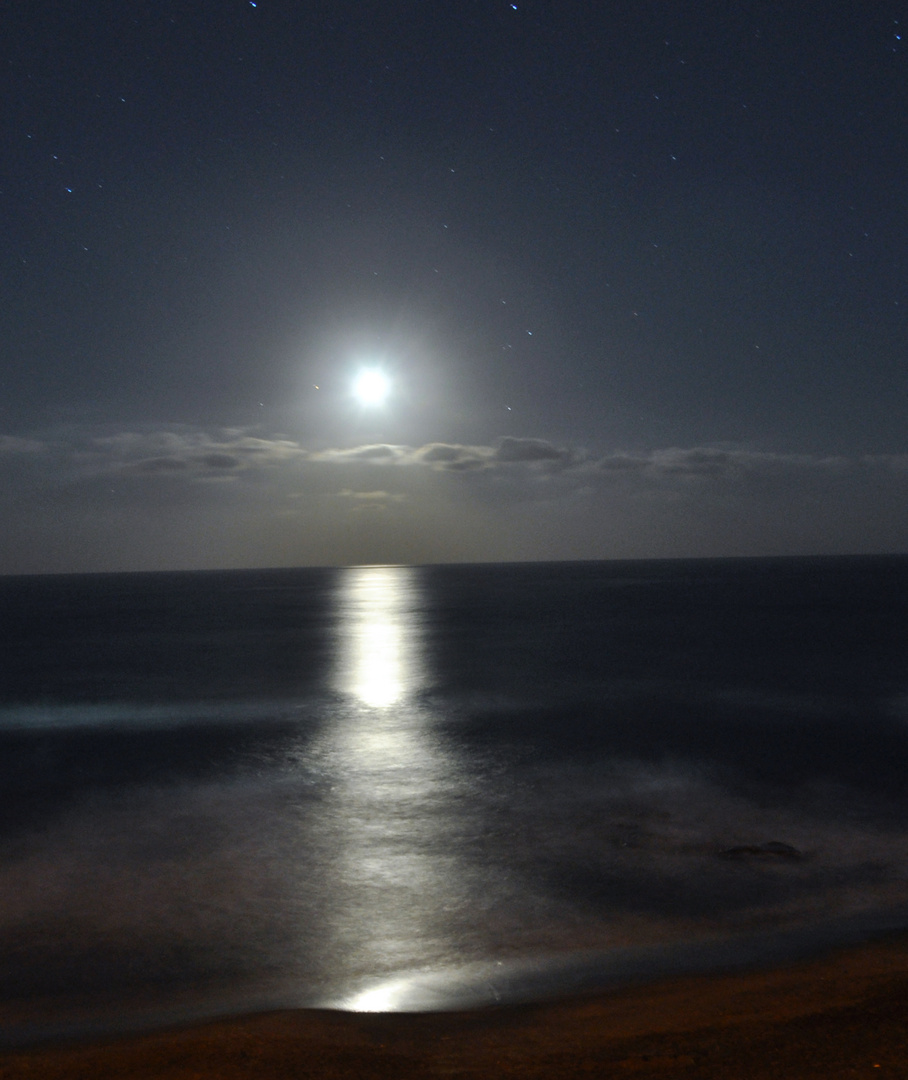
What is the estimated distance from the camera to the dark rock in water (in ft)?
58.6

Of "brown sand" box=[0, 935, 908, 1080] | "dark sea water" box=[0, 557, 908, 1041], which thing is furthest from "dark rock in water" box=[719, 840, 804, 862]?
"brown sand" box=[0, 935, 908, 1080]

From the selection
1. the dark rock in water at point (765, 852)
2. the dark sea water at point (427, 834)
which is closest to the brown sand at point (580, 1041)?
the dark sea water at point (427, 834)

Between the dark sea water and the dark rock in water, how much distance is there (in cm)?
7

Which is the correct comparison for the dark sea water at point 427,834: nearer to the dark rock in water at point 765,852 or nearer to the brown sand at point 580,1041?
the dark rock in water at point 765,852

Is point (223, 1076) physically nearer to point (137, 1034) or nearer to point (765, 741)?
point (137, 1034)

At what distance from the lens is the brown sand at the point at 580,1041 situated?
29.6 feet

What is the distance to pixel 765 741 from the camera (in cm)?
3272

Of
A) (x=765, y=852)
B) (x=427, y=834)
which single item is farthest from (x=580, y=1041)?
(x=427, y=834)

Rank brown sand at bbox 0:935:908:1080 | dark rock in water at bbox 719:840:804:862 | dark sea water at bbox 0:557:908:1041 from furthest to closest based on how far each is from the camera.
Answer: dark rock in water at bbox 719:840:804:862 < dark sea water at bbox 0:557:908:1041 < brown sand at bbox 0:935:908:1080

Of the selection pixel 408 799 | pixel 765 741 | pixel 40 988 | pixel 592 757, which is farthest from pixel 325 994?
pixel 765 741

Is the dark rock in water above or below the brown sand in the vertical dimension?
below

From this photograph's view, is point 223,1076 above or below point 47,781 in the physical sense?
above

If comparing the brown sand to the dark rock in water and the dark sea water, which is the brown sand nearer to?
the dark sea water

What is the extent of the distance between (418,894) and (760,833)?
9029mm
